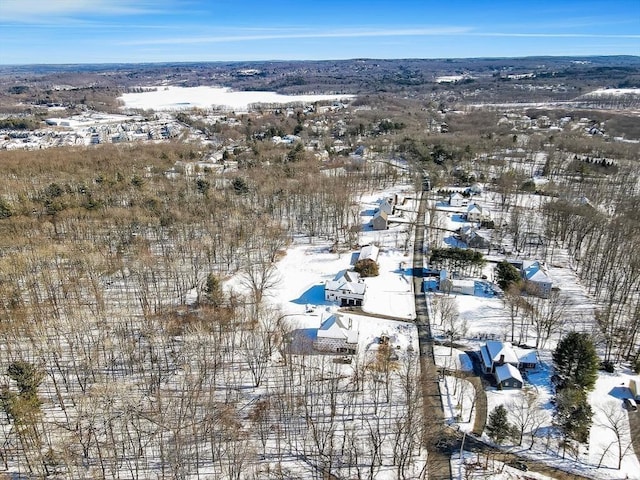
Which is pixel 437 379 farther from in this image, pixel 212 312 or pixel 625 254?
pixel 625 254

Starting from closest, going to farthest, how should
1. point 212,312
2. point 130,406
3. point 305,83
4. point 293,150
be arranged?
point 130,406
point 212,312
point 293,150
point 305,83

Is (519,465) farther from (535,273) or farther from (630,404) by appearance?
(535,273)

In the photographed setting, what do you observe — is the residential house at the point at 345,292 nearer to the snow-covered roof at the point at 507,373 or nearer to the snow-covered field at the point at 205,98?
the snow-covered roof at the point at 507,373

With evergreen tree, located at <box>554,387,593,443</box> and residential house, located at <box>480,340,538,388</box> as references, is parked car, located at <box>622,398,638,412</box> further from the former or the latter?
residential house, located at <box>480,340,538,388</box>

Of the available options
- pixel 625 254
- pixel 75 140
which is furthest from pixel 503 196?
pixel 75 140

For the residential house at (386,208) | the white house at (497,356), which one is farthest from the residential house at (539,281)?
the residential house at (386,208)
